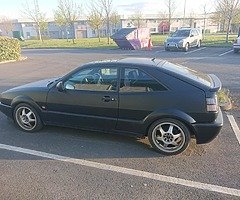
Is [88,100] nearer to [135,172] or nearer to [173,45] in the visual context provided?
[135,172]

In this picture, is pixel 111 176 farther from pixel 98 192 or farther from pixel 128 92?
pixel 128 92

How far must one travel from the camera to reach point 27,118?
4.91 m

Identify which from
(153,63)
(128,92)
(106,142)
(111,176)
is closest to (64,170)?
(111,176)

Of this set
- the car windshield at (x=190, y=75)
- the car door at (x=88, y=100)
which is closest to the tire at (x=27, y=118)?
the car door at (x=88, y=100)

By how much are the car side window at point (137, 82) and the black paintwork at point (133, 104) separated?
0.19 ft

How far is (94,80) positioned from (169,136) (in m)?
1.55

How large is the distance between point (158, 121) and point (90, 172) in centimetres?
129

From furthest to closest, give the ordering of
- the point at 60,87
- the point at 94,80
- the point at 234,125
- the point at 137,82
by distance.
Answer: the point at 234,125
the point at 60,87
the point at 94,80
the point at 137,82

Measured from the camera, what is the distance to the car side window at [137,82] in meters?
4.07

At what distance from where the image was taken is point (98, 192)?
10.4 ft

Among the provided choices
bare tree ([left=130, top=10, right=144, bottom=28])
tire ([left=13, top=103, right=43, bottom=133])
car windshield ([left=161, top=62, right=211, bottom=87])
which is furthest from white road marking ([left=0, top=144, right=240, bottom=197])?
bare tree ([left=130, top=10, right=144, bottom=28])

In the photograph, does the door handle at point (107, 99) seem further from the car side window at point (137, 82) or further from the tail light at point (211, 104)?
the tail light at point (211, 104)

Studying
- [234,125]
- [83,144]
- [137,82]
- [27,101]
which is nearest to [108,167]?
[83,144]

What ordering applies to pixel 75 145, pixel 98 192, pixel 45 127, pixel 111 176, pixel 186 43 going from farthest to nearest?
pixel 186 43, pixel 45 127, pixel 75 145, pixel 111 176, pixel 98 192
